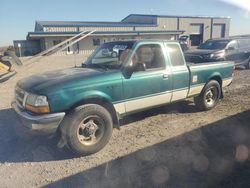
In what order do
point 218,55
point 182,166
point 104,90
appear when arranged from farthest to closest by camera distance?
point 218,55
point 104,90
point 182,166

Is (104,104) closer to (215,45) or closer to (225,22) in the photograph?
(215,45)

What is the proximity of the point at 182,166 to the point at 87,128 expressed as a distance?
1.58m

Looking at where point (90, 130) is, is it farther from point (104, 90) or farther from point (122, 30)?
point (122, 30)

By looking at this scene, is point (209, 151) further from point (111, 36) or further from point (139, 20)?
point (139, 20)

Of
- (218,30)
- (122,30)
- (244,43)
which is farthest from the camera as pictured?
(218,30)

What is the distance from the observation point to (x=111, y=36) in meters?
38.0

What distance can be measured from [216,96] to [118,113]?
3218mm

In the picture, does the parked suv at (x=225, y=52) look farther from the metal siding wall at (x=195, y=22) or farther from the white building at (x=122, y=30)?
the metal siding wall at (x=195, y=22)

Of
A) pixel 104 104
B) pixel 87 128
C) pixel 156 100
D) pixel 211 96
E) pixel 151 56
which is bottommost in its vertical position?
pixel 211 96

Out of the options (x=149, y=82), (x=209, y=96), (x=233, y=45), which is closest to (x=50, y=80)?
(x=149, y=82)

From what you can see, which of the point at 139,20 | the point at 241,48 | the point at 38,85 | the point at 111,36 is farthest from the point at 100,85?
the point at 139,20

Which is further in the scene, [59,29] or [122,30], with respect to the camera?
[122,30]

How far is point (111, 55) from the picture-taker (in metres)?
5.06

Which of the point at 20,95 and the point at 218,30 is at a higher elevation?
the point at 218,30
